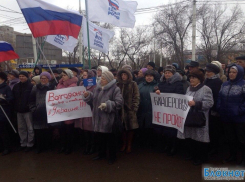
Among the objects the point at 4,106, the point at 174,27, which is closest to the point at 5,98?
the point at 4,106

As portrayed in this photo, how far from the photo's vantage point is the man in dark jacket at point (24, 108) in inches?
194

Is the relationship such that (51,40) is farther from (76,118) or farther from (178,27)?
(178,27)

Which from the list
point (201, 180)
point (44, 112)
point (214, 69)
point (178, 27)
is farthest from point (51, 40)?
point (178, 27)

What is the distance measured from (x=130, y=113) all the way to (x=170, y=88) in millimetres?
982

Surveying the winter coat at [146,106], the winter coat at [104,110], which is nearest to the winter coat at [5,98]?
the winter coat at [104,110]

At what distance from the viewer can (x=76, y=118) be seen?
15.9 feet

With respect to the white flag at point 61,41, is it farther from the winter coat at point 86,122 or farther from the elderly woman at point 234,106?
the elderly woman at point 234,106

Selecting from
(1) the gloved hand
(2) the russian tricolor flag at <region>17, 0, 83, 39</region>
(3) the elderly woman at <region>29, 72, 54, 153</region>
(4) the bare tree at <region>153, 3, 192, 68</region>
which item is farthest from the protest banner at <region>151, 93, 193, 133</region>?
(4) the bare tree at <region>153, 3, 192, 68</region>

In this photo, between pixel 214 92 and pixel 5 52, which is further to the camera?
pixel 5 52

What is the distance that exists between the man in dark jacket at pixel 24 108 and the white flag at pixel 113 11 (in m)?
2.78

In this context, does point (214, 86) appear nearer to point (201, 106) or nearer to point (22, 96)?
point (201, 106)

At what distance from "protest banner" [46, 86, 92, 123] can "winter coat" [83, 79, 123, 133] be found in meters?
0.66

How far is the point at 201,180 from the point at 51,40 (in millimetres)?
6115

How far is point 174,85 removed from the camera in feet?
14.8
